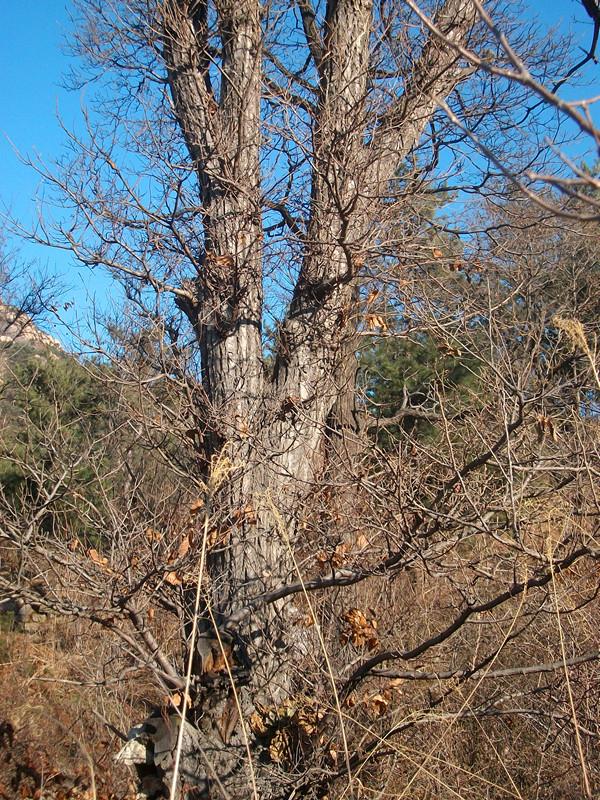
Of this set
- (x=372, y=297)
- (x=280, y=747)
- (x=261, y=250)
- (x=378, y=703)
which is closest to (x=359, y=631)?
(x=378, y=703)

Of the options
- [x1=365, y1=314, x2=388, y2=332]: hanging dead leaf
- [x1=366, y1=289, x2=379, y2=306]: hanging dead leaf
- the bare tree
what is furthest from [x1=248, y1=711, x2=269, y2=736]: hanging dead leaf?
[x1=366, y1=289, x2=379, y2=306]: hanging dead leaf

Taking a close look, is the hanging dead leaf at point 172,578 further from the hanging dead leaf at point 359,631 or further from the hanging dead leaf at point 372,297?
the hanging dead leaf at point 372,297

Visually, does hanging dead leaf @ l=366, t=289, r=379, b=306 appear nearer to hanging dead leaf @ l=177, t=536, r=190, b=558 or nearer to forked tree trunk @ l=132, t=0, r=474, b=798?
forked tree trunk @ l=132, t=0, r=474, b=798

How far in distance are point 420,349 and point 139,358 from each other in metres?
6.01

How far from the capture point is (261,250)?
18.8ft

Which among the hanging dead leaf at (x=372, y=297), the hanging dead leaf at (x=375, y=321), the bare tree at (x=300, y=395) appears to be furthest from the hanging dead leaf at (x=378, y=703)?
the hanging dead leaf at (x=372, y=297)

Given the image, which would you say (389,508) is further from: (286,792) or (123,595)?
(286,792)

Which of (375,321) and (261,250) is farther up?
(261,250)

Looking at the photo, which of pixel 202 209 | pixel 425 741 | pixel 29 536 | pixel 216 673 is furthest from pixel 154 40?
pixel 425 741

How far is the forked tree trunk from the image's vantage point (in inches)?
197

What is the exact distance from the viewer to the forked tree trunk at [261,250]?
5.00 m

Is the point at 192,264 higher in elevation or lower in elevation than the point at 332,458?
higher

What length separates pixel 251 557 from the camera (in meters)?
5.05

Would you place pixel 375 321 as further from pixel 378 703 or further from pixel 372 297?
pixel 378 703
